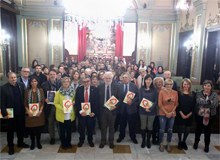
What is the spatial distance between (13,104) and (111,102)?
70.0 inches

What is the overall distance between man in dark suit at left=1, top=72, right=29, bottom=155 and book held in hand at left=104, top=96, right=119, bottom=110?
5.16ft

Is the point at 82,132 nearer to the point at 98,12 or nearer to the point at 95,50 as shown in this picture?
the point at 98,12

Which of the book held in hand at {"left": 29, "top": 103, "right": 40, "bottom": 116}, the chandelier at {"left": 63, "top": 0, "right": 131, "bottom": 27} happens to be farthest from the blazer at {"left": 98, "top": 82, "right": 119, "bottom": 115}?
the chandelier at {"left": 63, "top": 0, "right": 131, "bottom": 27}

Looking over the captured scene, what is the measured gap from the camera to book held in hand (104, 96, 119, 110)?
14.4 feet

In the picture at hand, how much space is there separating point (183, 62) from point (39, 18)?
716 centimetres

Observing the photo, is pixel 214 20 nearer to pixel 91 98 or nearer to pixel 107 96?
pixel 107 96

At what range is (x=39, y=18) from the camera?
11.1 m

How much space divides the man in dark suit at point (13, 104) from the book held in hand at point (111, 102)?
1.57 m

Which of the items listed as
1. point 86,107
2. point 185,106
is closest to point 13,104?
point 86,107

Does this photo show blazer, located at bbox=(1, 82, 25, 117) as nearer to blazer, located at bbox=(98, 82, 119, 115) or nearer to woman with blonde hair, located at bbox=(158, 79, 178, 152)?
blazer, located at bbox=(98, 82, 119, 115)

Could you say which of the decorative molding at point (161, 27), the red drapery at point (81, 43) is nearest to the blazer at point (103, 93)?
the decorative molding at point (161, 27)

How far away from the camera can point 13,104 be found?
4125mm

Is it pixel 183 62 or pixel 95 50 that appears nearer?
pixel 183 62

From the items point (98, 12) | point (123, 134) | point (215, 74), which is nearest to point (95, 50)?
point (98, 12)
